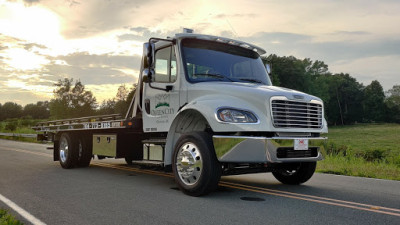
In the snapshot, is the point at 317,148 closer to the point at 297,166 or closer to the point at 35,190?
the point at 297,166

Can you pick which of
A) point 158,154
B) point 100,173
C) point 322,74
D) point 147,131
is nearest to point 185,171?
point 158,154

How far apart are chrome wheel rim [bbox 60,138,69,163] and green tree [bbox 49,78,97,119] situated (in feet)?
198

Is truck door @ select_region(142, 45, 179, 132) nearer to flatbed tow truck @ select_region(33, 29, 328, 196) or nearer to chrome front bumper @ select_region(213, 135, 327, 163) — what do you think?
flatbed tow truck @ select_region(33, 29, 328, 196)

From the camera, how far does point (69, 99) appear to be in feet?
261

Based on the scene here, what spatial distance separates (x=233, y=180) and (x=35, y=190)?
12.6 ft

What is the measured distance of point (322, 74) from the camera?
107500 millimetres

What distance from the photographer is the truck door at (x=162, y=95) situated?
7.04 m

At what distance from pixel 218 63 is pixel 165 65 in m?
1.01

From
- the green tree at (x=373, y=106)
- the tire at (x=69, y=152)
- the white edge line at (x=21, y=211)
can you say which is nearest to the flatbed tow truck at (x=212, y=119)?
the tire at (x=69, y=152)

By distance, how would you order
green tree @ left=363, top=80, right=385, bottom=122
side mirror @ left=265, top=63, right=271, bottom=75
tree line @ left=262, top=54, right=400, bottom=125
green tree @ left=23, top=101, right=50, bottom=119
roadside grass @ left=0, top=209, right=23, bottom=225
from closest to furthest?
roadside grass @ left=0, top=209, right=23, bottom=225
side mirror @ left=265, top=63, right=271, bottom=75
tree line @ left=262, top=54, right=400, bottom=125
green tree @ left=363, top=80, right=385, bottom=122
green tree @ left=23, top=101, right=50, bottom=119

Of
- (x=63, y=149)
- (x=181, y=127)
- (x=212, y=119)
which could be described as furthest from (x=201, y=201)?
(x=63, y=149)

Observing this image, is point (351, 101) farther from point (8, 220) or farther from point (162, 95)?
point (8, 220)

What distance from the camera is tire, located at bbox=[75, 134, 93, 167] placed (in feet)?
33.9

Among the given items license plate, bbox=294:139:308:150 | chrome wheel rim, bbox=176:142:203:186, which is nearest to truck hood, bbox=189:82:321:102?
license plate, bbox=294:139:308:150
